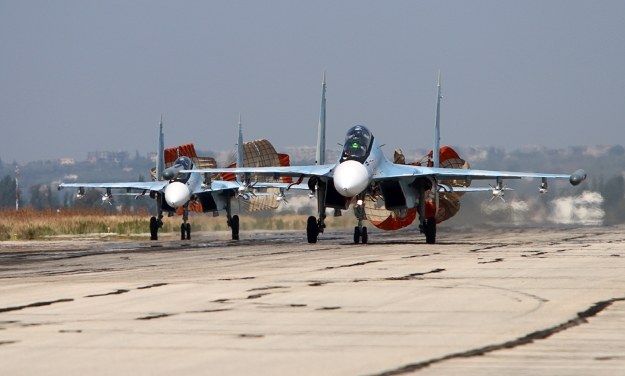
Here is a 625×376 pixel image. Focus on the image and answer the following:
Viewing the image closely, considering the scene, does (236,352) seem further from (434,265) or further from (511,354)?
(434,265)

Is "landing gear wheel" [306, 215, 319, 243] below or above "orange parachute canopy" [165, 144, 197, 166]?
below

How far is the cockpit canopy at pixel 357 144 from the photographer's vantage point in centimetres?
3559

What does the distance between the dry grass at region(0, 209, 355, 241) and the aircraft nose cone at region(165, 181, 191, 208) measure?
876 cm

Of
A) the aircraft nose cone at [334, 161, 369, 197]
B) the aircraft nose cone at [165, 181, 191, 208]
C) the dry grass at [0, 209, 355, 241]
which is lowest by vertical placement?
the dry grass at [0, 209, 355, 241]

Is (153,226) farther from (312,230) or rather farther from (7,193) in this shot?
(7,193)

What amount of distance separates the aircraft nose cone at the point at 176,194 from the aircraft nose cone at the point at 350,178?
39.4 feet

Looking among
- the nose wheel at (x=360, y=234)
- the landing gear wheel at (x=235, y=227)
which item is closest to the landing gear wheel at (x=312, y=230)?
the nose wheel at (x=360, y=234)

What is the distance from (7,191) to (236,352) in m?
159

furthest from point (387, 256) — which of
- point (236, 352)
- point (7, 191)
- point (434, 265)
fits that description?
→ point (7, 191)

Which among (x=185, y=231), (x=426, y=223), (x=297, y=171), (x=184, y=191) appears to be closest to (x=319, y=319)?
(x=297, y=171)

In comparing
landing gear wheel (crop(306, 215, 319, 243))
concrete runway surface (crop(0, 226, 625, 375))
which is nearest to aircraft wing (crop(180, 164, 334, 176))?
landing gear wheel (crop(306, 215, 319, 243))

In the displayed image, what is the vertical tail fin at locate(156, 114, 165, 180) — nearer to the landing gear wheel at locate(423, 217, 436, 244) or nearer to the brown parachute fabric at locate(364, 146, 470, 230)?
the brown parachute fabric at locate(364, 146, 470, 230)

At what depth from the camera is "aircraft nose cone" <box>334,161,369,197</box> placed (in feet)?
112

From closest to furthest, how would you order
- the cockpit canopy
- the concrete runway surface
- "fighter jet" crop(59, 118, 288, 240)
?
the concrete runway surface → the cockpit canopy → "fighter jet" crop(59, 118, 288, 240)
